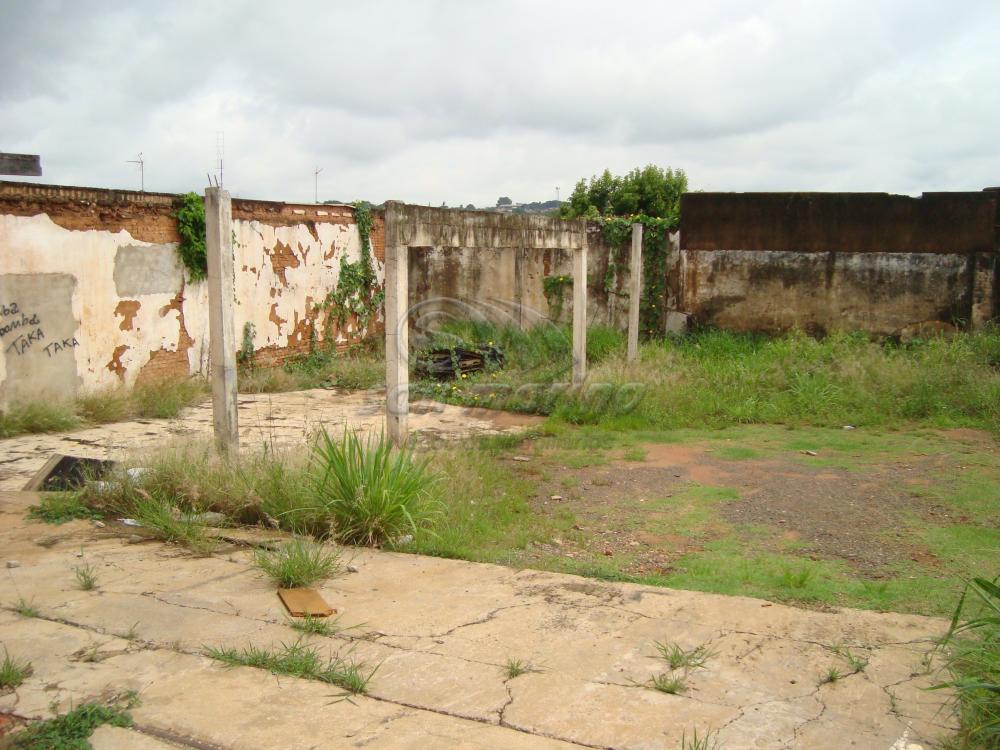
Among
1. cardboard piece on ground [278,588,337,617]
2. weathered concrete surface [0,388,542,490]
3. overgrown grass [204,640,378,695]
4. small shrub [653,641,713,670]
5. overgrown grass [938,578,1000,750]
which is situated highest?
overgrown grass [938,578,1000,750]

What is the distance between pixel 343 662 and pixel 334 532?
6.06 ft

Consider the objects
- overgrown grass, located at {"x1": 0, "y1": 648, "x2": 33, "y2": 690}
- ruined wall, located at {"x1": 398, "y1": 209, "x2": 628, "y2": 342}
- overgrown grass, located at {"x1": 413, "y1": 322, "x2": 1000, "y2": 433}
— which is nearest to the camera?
overgrown grass, located at {"x1": 0, "y1": 648, "x2": 33, "y2": 690}

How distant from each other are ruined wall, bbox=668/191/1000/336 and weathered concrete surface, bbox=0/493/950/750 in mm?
9626

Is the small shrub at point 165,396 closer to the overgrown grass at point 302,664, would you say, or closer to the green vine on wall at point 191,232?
the green vine on wall at point 191,232

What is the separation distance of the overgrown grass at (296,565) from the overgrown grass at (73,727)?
4.40ft

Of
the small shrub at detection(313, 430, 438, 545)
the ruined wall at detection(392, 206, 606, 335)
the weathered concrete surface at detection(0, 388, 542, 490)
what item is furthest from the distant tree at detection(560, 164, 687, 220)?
the small shrub at detection(313, 430, 438, 545)

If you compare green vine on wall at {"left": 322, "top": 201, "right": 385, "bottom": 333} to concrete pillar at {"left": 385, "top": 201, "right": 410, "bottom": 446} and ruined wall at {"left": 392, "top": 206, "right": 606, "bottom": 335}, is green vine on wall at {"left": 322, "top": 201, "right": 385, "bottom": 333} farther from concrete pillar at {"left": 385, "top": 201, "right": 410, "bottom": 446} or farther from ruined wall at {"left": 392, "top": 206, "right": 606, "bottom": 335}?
concrete pillar at {"left": 385, "top": 201, "right": 410, "bottom": 446}

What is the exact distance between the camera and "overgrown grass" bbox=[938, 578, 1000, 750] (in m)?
2.67

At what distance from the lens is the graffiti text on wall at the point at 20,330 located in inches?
342

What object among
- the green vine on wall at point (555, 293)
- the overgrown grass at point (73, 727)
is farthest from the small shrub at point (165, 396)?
the overgrown grass at point (73, 727)

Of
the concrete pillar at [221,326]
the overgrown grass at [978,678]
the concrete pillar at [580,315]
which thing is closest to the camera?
the overgrown grass at [978,678]

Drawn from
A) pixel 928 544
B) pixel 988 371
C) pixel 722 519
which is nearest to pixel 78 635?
pixel 722 519

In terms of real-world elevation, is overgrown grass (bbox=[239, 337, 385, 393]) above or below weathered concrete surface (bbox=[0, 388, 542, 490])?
above

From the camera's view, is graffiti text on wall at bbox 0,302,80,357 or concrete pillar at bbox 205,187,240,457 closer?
concrete pillar at bbox 205,187,240,457
